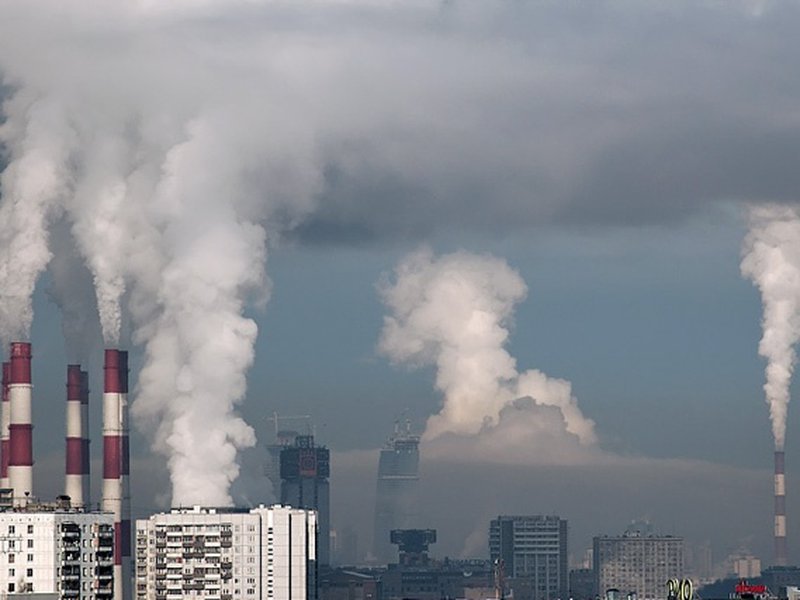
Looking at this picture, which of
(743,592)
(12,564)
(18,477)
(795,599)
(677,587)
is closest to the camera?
(677,587)

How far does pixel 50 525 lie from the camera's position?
152 meters

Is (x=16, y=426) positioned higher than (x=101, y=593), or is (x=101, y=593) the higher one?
(x=16, y=426)

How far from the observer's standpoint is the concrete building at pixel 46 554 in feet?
493

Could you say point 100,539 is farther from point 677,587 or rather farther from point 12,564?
point 677,587

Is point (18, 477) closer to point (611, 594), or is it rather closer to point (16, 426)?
point (16, 426)

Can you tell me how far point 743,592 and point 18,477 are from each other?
294ft

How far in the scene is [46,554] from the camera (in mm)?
151500

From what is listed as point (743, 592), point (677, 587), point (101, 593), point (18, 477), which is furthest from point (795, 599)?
point (18, 477)

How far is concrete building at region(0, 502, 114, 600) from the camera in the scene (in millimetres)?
150375

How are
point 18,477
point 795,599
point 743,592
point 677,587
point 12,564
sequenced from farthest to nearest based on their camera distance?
point 18,477
point 12,564
point 795,599
point 743,592
point 677,587

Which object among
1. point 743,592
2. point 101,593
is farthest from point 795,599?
point 101,593

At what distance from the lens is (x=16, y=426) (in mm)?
199000

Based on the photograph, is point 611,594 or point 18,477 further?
point 18,477

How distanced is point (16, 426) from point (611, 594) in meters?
85.0
